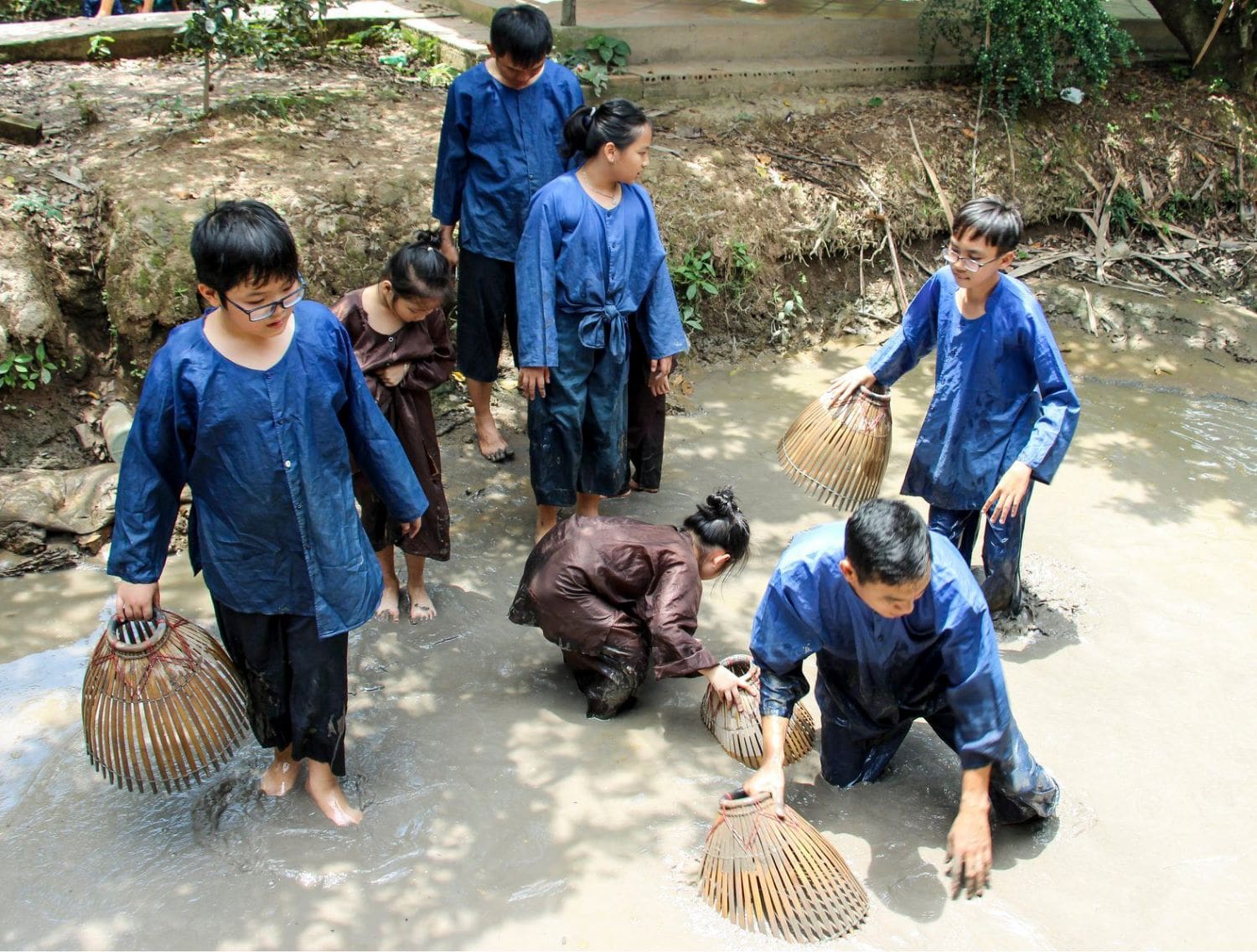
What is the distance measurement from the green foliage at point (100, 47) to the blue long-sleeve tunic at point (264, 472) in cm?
554

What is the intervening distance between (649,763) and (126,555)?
5.79 ft

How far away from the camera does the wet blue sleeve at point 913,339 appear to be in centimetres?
431

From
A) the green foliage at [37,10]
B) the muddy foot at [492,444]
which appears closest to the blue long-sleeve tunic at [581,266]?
the muddy foot at [492,444]

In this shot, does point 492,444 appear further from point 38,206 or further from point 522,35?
point 38,206

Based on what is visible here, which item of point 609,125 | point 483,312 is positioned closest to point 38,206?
point 483,312

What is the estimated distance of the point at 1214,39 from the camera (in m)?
9.02

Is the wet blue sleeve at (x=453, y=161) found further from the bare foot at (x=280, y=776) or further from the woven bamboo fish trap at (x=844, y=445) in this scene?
the bare foot at (x=280, y=776)

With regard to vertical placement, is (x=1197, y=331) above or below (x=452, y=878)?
above

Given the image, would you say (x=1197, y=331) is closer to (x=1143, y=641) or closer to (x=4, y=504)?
(x=1143, y=641)

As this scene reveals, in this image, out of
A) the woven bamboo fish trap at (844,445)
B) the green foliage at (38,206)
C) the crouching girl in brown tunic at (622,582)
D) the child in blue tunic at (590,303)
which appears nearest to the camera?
the crouching girl in brown tunic at (622,582)

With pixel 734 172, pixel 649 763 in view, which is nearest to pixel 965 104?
pixel 734 172

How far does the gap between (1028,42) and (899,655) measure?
6.20 meters

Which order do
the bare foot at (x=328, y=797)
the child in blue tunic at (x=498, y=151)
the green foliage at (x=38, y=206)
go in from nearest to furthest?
the bare foot at (x=328, y=797), the child in blue tunic at (x=498, y=151), the green foliage at (x=38, y=206)

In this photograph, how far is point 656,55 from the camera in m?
7.82
